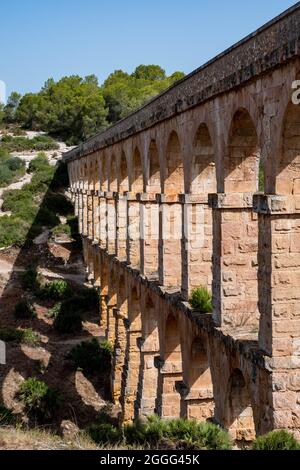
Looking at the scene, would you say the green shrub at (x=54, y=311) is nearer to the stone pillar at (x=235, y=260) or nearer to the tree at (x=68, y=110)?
the stone pillar at (x=235, y=260)

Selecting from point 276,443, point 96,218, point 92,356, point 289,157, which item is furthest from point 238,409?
point 96,218

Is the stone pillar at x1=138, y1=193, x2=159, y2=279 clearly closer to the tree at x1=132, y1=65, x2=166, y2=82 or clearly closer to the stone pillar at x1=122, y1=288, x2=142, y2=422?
the stone pillar at x1=122, y1=288, x2=142, y2=422

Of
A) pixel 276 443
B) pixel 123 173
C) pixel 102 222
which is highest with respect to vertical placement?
pixel 123 173

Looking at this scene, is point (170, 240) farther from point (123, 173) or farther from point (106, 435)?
point (123, 173)

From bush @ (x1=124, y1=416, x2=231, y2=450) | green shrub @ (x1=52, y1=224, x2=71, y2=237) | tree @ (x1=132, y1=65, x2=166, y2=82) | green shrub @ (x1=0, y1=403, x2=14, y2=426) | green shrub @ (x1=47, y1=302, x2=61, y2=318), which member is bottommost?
green shrub @ (x1=0, y1=403, x2=14, y2=426)

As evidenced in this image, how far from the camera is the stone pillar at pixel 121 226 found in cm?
1880

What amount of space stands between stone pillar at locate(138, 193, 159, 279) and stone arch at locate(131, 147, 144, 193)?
1.84 m

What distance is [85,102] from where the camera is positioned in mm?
55219

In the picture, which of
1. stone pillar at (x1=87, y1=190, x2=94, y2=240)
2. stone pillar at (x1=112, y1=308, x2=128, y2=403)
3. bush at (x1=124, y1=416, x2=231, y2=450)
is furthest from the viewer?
stone pillar at (x1=87, y1=190, x2=94, y2=240)

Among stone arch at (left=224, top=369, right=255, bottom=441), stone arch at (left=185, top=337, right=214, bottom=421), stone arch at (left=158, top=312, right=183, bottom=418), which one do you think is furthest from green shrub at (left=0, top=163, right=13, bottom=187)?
stone arch at (left=224, top=369, right=255, bottom=441)

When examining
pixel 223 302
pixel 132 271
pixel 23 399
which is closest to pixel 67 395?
pixel 23 399

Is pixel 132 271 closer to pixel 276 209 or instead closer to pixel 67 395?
pixel 67 395

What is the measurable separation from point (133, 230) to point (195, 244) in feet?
17.1

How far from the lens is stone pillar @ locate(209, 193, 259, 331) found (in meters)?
9.57
